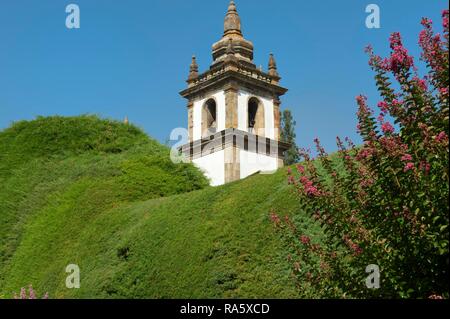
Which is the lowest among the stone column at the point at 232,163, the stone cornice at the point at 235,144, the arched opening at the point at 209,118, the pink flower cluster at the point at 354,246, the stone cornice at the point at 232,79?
the pink flower cluster at the point at 354,246

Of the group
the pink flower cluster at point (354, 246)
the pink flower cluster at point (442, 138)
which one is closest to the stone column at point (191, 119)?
the pink flower cluster at point (354, 246)

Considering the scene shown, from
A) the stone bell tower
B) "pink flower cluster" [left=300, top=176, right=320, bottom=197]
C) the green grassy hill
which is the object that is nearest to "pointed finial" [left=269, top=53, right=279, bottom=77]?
the stone bell tower

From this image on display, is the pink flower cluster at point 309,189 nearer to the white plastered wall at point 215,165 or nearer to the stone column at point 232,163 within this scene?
the stone column at point 232,163

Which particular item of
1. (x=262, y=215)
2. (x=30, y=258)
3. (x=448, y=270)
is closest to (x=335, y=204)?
(x=448, y=270)

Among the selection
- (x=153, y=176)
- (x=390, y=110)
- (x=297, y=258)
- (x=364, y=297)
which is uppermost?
(x=153, y=176)

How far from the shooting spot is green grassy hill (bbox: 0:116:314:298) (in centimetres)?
1138

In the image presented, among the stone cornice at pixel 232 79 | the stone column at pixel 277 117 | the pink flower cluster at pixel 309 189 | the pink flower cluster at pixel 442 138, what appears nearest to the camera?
the pink flower cluster at pixel 442 138

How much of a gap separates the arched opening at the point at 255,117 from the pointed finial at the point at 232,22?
18.6 ft

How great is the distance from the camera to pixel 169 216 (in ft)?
45.0

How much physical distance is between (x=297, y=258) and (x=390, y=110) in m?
4.45

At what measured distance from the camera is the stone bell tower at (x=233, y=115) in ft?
137

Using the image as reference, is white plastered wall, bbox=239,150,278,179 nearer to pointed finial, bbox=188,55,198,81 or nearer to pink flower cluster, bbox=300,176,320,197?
pointed finial, bbox=188,55,198,81
